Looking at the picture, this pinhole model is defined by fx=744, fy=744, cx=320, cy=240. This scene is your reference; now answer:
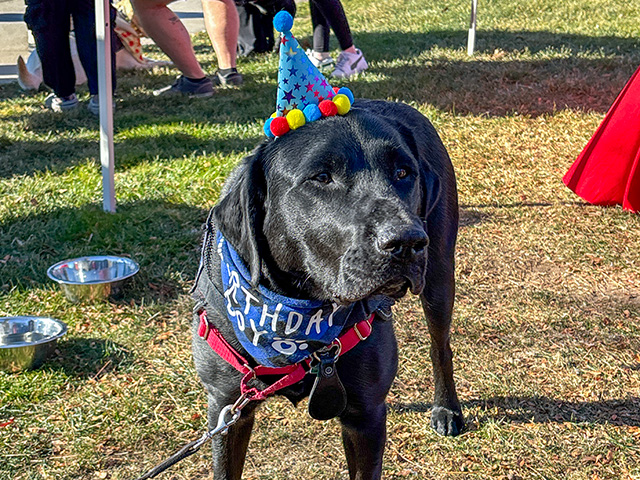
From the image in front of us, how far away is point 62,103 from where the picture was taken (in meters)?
7.42

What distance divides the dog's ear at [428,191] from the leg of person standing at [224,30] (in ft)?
19.4

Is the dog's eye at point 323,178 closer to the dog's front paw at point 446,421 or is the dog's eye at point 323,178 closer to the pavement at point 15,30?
the dog's front paw at point 446,421

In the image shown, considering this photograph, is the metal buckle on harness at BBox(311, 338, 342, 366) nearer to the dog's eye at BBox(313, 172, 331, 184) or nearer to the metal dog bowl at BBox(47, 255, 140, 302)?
the dog's eye at BBox(313, 172, 331, 184)

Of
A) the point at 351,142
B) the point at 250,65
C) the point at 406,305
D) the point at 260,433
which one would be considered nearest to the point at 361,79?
the point at 250,65

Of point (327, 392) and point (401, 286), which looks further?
point (327, 392)

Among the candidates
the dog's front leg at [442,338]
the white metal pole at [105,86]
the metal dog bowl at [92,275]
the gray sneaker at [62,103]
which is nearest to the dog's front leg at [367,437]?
the dog's front leg at [442,338]

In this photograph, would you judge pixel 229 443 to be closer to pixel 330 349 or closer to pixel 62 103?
pixel 330 349

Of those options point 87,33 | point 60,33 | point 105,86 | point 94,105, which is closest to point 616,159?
point 105,86

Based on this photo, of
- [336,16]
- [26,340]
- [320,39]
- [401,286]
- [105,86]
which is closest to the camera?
[401,286]

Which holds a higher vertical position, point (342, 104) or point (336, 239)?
point (342, 104)

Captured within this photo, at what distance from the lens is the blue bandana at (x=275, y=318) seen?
228cm

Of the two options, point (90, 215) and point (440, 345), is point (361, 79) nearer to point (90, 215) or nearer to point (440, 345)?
point (90, 215)

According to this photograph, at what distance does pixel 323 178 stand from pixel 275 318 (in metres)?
0.46

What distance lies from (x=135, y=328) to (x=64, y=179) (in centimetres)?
224
